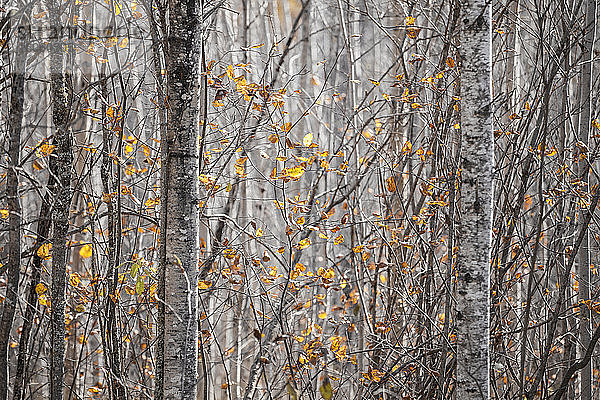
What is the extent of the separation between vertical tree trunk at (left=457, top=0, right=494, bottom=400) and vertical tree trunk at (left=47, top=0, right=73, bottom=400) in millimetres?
1682

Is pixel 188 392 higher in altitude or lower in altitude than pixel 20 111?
lower

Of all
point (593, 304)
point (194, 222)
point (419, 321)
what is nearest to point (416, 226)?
point (419, 321)

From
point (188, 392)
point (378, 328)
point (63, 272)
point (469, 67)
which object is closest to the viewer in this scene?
point (188, 392)

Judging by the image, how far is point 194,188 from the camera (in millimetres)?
1813

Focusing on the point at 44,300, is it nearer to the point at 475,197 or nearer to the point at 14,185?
the point at 14,185

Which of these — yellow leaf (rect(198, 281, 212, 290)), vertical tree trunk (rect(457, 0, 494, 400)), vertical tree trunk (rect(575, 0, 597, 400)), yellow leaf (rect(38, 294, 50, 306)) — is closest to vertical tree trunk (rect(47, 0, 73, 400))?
yellow leaf (rect(38, 294, 50, 306))

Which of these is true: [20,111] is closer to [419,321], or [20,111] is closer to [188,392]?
[188,392]

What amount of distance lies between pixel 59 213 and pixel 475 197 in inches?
70.0

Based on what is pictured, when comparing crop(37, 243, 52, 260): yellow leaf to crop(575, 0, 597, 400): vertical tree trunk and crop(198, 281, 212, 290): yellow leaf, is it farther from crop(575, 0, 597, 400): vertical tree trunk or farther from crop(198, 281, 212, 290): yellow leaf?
crop(575, 0, 597, 400): vertical tree trunk

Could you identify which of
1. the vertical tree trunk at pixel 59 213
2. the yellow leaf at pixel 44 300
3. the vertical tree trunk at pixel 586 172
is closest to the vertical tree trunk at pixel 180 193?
the vertical tree trunk at pixel 59 213

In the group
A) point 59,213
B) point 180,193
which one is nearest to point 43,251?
point 59,213

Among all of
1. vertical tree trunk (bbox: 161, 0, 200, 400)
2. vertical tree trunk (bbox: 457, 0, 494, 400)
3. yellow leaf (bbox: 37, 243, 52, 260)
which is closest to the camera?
vertical tree trunk (bbox: 161, 0, 200, 400)

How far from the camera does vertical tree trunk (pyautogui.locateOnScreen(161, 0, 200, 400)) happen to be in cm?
177

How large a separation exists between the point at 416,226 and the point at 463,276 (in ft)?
3.29
